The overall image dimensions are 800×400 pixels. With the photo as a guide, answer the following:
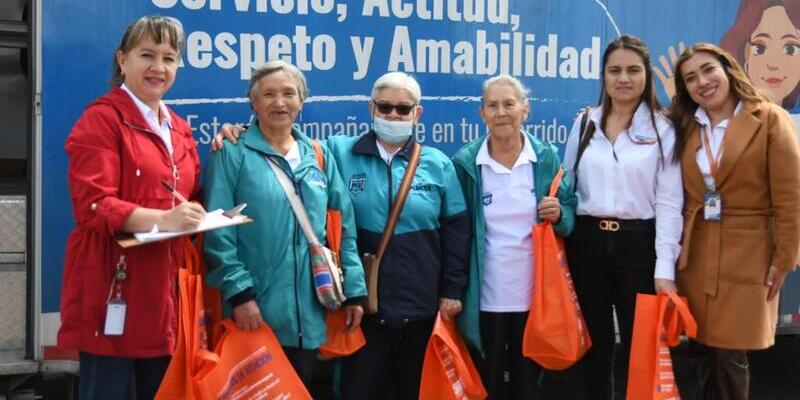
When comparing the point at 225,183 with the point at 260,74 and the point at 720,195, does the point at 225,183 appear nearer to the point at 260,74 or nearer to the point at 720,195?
the point at 260,74

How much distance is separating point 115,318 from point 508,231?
1600mm

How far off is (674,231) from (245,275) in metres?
1.72

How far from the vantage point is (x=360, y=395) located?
3.47m

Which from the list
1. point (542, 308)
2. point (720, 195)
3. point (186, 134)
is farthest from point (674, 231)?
point (186, 134)

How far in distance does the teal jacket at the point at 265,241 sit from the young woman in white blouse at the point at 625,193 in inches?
45.8

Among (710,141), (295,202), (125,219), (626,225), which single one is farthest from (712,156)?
(125,219)

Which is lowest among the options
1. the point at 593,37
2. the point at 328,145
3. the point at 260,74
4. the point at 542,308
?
the point at 542,308

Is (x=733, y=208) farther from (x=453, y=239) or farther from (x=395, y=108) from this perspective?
(x=395, y=108)

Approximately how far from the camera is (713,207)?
348cm

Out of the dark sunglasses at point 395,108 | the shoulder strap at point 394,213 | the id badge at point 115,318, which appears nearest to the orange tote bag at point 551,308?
the shoulder strap at point 394,213

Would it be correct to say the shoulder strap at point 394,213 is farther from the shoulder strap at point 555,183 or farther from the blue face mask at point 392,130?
the shoulder strap at point 555,183

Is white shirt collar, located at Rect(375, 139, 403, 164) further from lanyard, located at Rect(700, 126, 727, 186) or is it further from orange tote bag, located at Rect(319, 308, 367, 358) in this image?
lanyard, located at Rect(700, 126, 727, 186)

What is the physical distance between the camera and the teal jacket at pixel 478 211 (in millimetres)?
3602

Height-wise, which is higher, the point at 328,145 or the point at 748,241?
the point at 328,145
